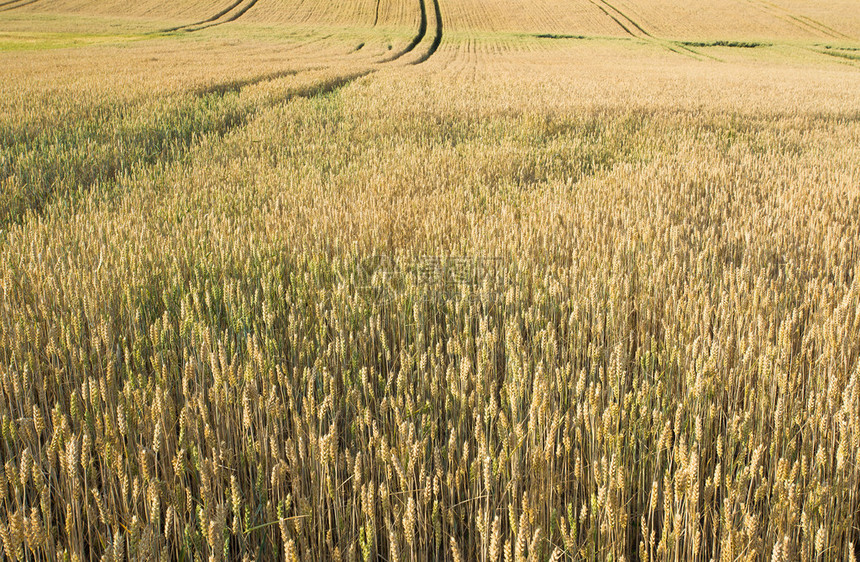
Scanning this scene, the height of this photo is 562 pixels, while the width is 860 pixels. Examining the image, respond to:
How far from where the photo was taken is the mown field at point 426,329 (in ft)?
4.84

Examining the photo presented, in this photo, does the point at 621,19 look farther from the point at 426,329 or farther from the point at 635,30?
the point at 426,329

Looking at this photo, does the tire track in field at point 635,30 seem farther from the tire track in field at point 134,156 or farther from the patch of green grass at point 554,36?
the tire track in field at point 134,156

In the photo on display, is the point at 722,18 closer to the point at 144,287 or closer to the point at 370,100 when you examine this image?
the point at 370,100

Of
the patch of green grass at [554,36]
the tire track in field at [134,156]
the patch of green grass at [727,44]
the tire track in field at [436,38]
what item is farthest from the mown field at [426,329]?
the patch of green grass at [554,36]

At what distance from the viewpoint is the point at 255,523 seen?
1643mm

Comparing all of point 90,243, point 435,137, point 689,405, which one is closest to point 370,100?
point 435,137

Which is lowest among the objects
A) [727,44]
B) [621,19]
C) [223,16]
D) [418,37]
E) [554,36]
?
[727,44]

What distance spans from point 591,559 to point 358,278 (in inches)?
80.7

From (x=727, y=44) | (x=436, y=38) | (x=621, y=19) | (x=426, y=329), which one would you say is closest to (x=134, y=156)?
(x=426, y=329)

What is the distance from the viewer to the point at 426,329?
2.74 metres

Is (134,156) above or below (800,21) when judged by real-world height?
below

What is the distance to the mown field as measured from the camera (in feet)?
4.84

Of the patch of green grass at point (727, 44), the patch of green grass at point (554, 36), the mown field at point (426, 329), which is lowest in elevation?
the mown field at point (426, 329)

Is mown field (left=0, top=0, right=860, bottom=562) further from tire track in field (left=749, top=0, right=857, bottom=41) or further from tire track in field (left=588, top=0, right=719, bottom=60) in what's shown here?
tire track in field (left=749, top=0, right=857, bottom=41)
